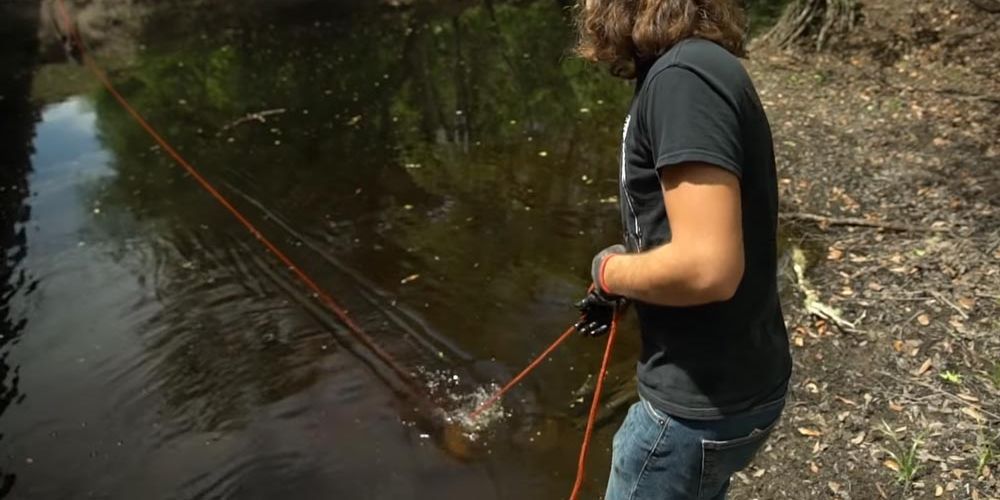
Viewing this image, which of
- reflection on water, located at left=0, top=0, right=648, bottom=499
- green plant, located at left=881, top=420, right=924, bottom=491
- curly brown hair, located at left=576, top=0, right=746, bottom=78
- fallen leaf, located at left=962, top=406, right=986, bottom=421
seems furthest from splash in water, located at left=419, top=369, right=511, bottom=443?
curly brown hair, located at left=576, top=0, right=746, bottom=78

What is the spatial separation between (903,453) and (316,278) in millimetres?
3934

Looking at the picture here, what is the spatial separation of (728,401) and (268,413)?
3341 millimetres

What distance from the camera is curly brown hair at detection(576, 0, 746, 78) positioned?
5.56 ft

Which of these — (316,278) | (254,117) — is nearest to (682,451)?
(316,278)

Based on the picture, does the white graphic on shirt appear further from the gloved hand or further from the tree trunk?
the tree trunk

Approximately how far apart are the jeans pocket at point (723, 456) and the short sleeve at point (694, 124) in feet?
2.17

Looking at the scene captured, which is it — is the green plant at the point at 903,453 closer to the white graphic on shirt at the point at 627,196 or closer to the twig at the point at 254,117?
the white graphic on shirt at the point at 627,196

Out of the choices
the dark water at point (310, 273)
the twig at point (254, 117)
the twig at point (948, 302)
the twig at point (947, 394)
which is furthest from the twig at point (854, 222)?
the twig at point (254, 117)

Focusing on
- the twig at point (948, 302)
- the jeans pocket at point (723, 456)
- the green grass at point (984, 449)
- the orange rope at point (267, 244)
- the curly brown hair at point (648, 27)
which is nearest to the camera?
the curly brown hair at point (648, 27)

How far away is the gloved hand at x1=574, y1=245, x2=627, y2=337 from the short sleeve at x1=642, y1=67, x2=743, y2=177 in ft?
1.40

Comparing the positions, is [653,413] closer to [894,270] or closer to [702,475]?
[702,475]

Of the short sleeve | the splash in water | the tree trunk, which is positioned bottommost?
the splash in water

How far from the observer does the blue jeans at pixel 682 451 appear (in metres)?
1.89

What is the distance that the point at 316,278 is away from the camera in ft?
19.5
